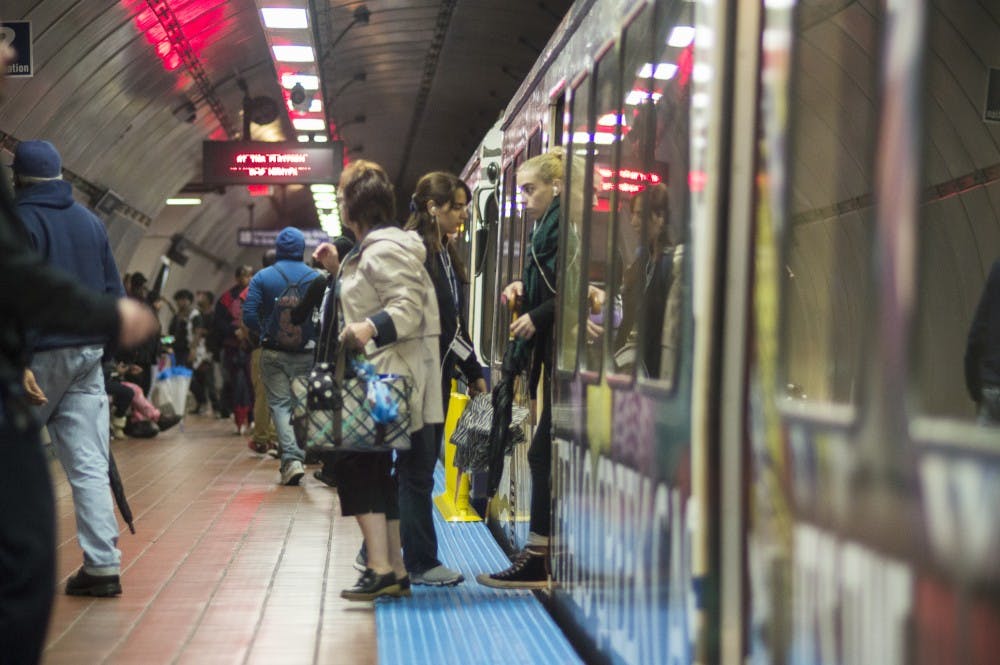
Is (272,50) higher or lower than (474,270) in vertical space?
higher

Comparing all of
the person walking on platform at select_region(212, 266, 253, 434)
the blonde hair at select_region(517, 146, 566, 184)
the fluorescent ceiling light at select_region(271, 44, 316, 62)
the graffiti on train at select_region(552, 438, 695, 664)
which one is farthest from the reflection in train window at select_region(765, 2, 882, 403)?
the fluorescent ceiling light at select_region(271, 44, 316, 62)

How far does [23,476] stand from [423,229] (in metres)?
4.29

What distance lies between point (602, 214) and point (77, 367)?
2.31 meters

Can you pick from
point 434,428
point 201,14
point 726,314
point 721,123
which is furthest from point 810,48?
point 201,14

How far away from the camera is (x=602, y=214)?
520 cm

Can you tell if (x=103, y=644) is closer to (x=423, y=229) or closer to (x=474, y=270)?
(x=423, y=229)

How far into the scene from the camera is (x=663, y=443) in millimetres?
3951

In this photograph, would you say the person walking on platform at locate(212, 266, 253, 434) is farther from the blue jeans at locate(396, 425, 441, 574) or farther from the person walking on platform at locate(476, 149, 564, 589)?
the person walking on platform at locate(476, 149, 564, 589)

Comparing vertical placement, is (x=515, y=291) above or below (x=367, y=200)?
below

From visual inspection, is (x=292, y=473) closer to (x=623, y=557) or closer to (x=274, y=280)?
(x=274, y=280)

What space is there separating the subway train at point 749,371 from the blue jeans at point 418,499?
0.75 metres

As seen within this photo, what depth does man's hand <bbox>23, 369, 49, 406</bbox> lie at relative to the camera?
18.9 feet

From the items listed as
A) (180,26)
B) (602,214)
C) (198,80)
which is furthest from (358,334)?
(198,80)

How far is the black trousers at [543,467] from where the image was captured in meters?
6.42
